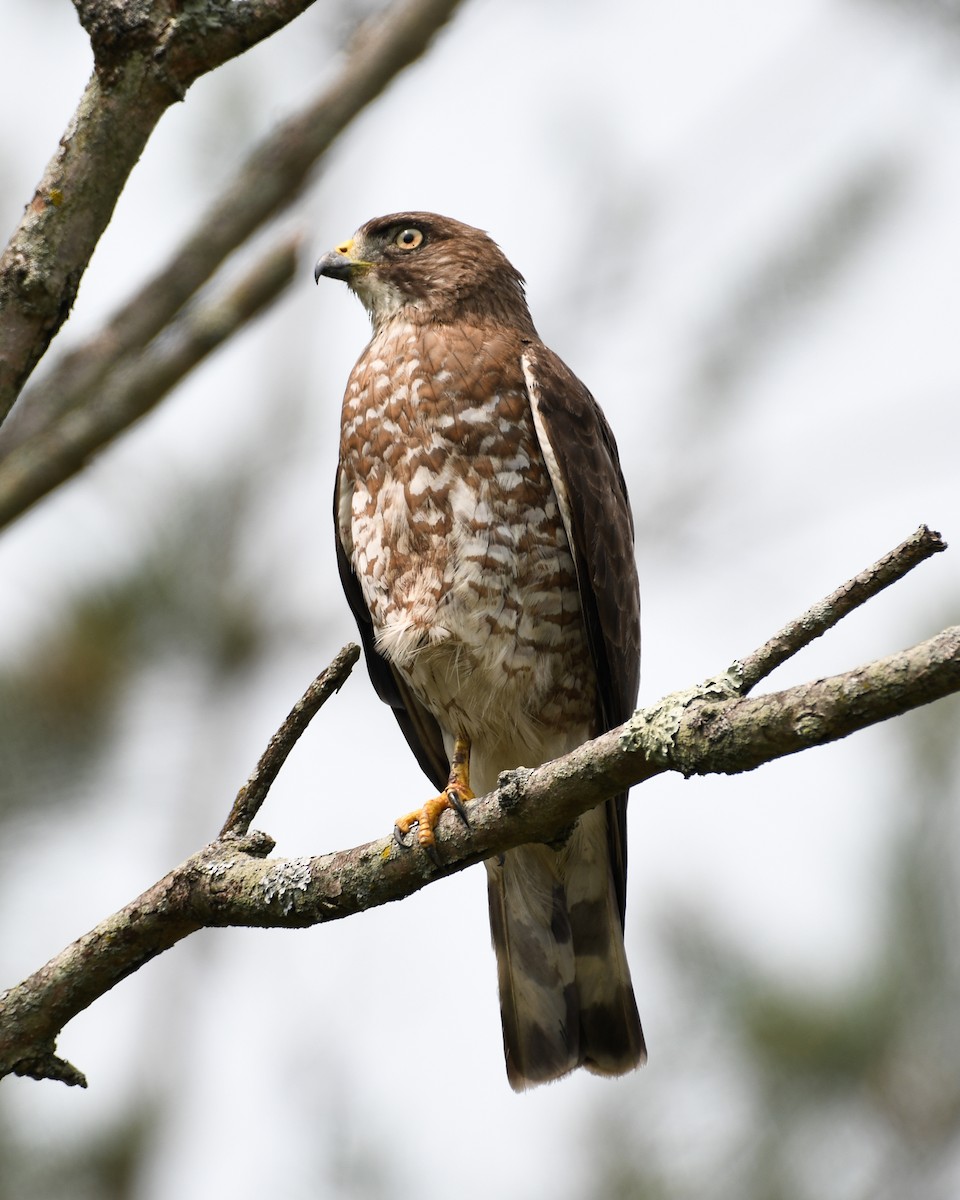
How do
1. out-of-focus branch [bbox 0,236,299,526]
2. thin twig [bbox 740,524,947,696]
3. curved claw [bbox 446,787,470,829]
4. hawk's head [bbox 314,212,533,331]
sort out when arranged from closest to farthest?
1. out-of-focus branch [bbox 0,236,299,526]
2. thin twig [bbox 740,524,947,696]
3. curved claw [bbox 446,787,470,829]
4. hawk's head [bbox 314,212,533,331]

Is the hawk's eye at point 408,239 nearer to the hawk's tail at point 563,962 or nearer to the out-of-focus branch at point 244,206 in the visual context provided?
the hawk's tail at point 563,962

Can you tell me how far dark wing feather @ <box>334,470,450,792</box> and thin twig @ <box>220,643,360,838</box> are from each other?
180 cm

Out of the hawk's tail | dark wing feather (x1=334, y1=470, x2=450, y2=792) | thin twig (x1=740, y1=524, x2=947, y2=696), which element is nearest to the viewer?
thin twig (x1=740, y1=524, x2=947, y2=696)

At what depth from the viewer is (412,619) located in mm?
4238

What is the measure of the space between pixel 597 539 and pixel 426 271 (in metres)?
1.29

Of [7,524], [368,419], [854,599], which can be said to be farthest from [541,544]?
[7,524]

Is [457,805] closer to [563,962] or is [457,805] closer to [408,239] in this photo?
[563,962]

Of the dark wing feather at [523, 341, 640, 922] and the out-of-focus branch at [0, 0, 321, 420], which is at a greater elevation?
the dark wing feather at [523, 341, 640, 922]

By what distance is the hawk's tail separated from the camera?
450 centimetres

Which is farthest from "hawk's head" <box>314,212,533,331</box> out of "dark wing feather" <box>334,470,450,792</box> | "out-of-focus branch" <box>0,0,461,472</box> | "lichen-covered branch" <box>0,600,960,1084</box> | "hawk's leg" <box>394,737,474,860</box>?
"out-of-focus branch" <box>0,0,461,472</box>

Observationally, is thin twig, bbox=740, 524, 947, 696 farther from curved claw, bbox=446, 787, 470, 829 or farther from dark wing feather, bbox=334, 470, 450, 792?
dark wing feather, bbox=334, 470, 450, 792

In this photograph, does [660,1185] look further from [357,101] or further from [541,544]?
[357,101]

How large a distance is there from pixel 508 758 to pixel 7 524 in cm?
293

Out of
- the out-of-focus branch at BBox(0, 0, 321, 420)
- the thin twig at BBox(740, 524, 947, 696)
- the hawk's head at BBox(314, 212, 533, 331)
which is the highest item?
the hawk's head at BBox(314, 212, 533, 331)
